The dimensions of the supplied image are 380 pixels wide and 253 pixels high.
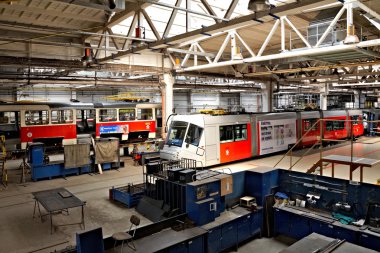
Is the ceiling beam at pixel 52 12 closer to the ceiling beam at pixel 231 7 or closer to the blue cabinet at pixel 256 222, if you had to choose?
the ceiling beam at pixel 231 7

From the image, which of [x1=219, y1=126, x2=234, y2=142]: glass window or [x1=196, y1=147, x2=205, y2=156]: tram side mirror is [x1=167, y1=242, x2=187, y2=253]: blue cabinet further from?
[x1=219, y1=126, x2=234, y2=142]: glass window

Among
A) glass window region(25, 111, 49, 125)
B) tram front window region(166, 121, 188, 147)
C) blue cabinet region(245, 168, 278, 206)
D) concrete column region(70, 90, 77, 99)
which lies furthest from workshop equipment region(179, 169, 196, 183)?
concrete column region(70, 90, 77, 99)

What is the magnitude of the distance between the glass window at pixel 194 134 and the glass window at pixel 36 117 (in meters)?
9.32

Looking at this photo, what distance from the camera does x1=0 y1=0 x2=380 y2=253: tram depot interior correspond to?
693 cm

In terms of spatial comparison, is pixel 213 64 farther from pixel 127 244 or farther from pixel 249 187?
pixel 127 244

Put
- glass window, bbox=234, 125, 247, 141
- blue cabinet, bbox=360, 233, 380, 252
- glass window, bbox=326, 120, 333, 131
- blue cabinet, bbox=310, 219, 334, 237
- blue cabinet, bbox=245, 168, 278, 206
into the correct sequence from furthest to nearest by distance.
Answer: glass window, bbox=326, 120, 333, 131 → glass window, bbox=234, 125, 247, 141 → blue cabinet, bbox=245, 168, 278, 206 → blue cabinet, bbox=310, 219, 334, 237 → blue cabinet, bbox=360, 233, 380, 252

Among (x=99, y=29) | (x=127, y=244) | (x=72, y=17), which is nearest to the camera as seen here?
(x=127, y=244)

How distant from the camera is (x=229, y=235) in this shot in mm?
7512

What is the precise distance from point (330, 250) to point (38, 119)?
1633 centimetres

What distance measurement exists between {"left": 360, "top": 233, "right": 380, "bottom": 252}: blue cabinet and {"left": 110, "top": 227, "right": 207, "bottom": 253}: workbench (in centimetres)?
363

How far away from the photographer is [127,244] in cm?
625

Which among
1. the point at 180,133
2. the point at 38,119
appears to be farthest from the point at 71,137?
the point at 180,133

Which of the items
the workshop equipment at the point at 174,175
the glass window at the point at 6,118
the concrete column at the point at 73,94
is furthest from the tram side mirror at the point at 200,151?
the concrete column at the point at 73,94

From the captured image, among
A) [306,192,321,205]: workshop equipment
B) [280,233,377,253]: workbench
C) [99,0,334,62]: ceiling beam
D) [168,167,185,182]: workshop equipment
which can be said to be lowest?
[280,233,377,253]: workbench
